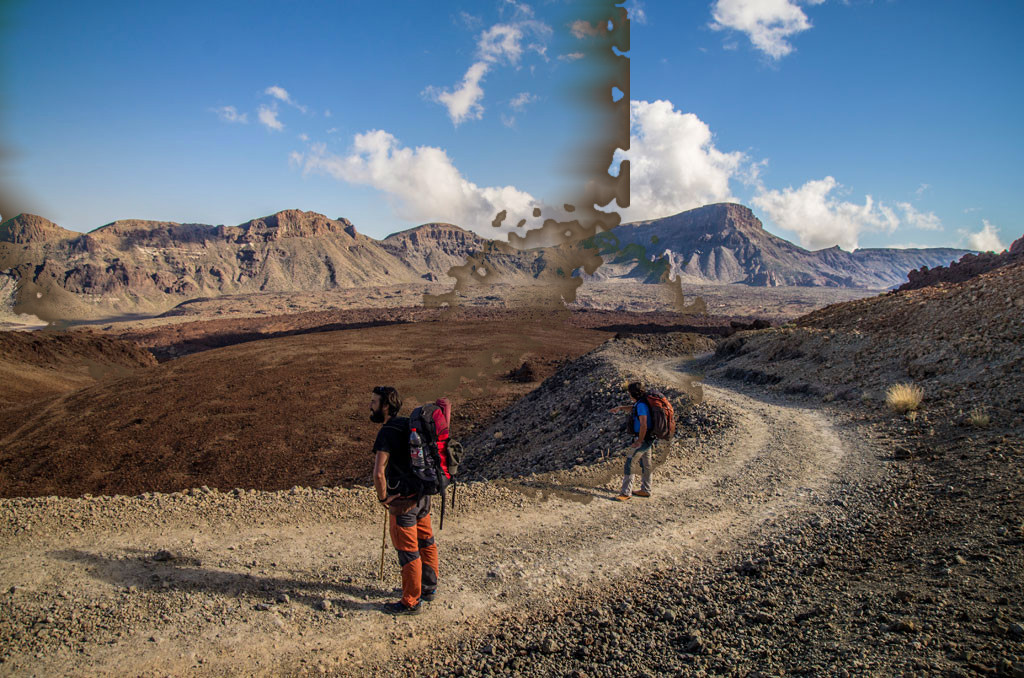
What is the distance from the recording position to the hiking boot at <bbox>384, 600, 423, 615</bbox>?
15.1 feet

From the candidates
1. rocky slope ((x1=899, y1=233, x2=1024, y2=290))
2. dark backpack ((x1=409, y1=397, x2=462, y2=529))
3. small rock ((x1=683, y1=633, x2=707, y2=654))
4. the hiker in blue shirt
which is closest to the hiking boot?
dark backpack ((x1=409, y1=397, x2=462, y2=529))

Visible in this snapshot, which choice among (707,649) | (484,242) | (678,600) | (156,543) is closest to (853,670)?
(707,649)

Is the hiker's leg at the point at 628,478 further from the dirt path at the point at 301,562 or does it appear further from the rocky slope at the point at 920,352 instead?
the rocky slope at the point at 920,352

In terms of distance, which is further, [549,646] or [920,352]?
[920,352]

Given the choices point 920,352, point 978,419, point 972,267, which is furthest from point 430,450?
point 972,267

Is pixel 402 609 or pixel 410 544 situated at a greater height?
pixel 410 544

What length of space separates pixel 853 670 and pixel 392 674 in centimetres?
327

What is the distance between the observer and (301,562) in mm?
5645

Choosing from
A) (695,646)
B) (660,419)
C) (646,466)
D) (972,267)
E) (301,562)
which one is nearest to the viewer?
(695,646)

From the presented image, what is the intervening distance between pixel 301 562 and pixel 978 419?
11.9 meters

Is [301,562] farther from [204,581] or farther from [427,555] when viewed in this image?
[427,555]

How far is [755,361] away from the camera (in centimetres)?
2350

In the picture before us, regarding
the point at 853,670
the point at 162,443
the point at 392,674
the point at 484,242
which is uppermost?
the point at 484,242

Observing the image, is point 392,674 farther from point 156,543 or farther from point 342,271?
point 342,271
